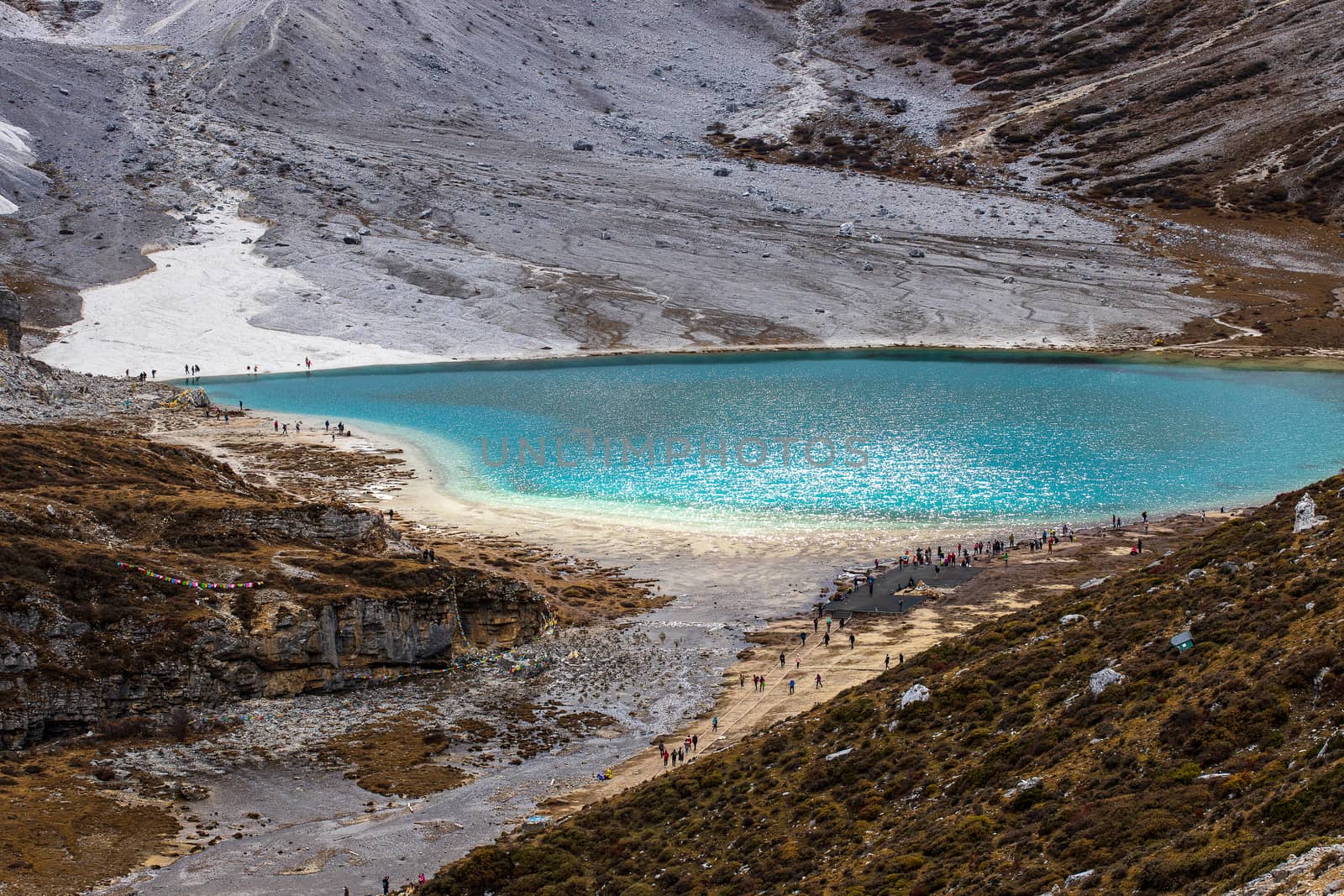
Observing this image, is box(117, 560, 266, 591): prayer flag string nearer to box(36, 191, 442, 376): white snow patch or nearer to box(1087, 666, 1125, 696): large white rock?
box(1087, 666, 1125, 696): large white rock

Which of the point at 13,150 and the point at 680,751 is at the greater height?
the point at 13,150

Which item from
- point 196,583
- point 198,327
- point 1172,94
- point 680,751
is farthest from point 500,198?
point 680,751

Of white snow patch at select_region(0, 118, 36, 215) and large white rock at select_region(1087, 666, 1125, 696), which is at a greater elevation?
white snow patch at select_region(0, 118, 36, 215)
